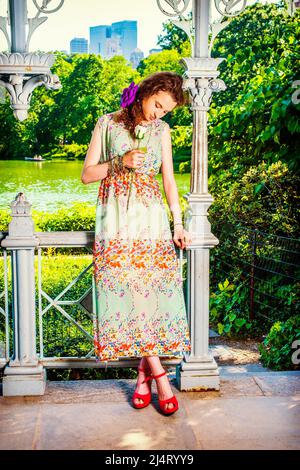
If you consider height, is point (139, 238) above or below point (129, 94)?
below

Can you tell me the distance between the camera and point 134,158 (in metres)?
2.53

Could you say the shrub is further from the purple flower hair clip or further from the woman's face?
the purple flower hair clip

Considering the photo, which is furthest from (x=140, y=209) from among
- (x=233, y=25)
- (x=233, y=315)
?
(x=233, y=25)

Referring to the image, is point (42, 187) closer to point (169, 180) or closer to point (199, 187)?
point (199, 187)

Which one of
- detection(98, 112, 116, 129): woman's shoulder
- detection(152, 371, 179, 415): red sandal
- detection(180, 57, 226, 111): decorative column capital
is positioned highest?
detection(180, 57, 226, 111): decorative column capital

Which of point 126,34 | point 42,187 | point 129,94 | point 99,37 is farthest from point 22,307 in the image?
point 42,187

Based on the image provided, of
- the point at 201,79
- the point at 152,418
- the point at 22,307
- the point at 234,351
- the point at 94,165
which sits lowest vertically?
the point at 234,351

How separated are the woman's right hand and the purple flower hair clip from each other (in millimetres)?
259

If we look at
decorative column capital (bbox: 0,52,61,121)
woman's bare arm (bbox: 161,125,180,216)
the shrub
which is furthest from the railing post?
the shrub

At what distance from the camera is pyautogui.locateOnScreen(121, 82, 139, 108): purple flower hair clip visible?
2.63 m

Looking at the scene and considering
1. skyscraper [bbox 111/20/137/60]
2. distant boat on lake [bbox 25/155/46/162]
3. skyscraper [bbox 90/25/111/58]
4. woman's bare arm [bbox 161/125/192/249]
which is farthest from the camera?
distant boat on lake [bbox 25/155/46/162]

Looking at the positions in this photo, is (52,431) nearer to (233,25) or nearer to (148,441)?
(148,441)

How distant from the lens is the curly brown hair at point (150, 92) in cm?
263

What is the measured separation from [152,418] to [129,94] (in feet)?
4.97
